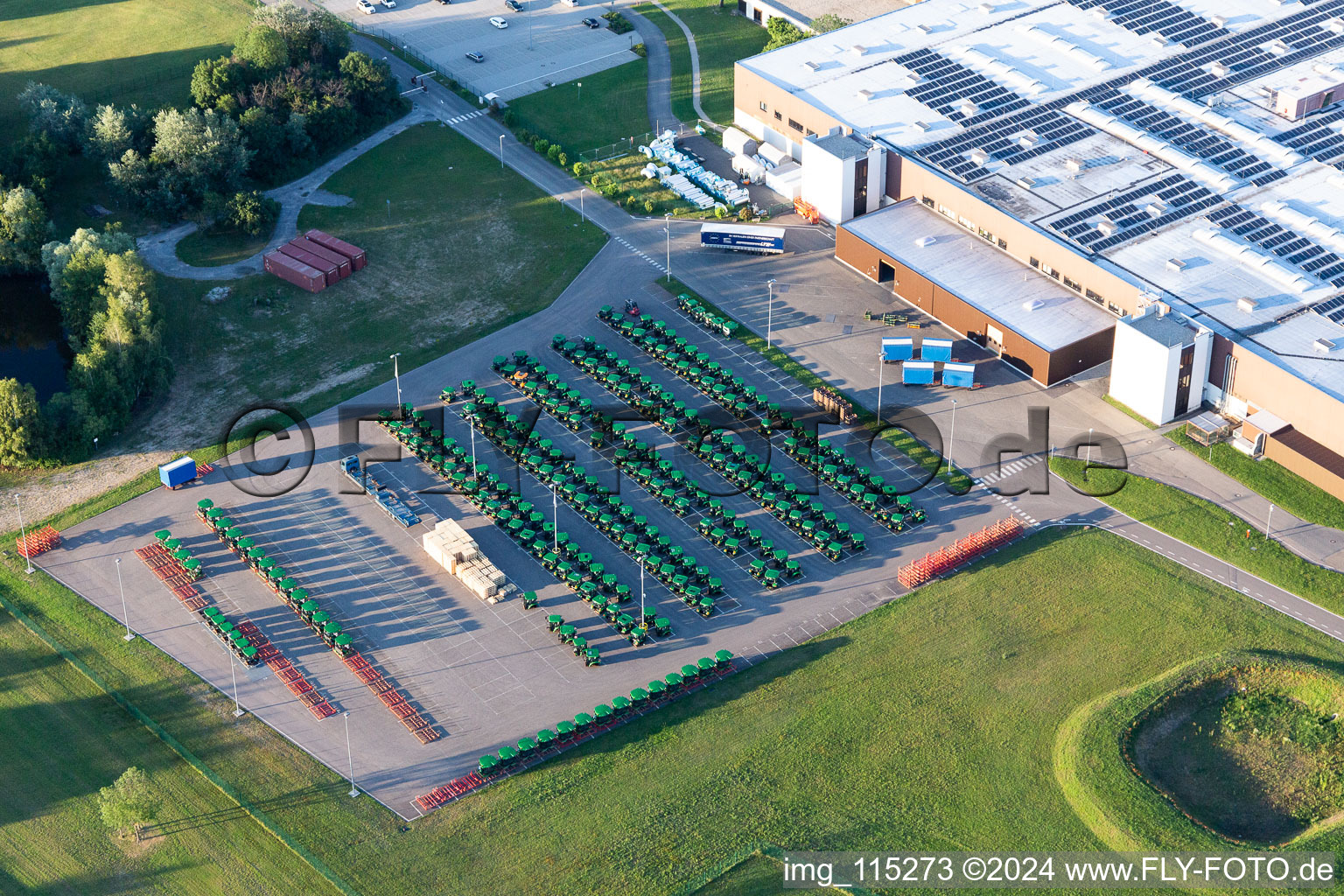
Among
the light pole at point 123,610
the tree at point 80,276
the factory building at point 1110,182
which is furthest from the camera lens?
the tree at point 80,276

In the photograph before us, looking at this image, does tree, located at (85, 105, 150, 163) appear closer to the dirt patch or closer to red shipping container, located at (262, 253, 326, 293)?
red shipping container, located at (262, 253, 326, 293)

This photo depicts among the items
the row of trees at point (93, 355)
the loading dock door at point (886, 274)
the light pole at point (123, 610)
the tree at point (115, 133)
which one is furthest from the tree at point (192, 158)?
the loading dock door at point (886, 274)

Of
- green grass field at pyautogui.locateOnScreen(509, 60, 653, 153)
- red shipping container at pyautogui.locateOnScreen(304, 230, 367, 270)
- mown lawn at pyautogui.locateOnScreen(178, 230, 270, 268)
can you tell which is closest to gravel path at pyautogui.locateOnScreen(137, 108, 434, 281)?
mown lawn at pyautogui.locateOnScreen(178, 230, 270, 268)

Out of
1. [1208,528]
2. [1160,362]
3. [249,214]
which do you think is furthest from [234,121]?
[1208,528]

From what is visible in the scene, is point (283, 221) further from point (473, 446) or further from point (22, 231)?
point (473, 446)

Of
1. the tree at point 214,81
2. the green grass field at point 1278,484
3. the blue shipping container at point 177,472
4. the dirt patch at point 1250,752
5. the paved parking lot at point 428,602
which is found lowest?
the dirt patch at point 1250,752

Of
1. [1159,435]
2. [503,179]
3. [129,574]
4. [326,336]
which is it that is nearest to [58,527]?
[129,574]

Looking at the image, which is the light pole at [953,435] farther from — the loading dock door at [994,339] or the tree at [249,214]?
the tree at [249,214]
